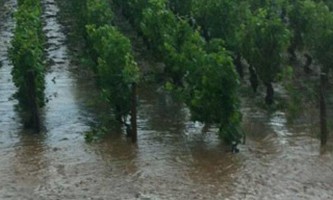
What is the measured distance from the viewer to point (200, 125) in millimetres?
19516

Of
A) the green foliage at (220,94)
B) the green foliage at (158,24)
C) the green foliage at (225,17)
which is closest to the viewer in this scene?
the green foliage at (220,94)

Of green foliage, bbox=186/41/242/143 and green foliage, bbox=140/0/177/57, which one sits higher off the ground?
green foliage, bbox=140/0/177/57

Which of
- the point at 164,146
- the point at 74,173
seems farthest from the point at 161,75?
the point at 74,173

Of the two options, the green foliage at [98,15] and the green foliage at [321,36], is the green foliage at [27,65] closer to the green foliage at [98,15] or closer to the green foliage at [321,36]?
the green foliage at [98,15]

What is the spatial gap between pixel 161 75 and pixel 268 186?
356 inches

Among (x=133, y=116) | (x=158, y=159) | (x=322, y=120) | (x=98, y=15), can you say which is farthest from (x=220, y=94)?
(x=98, y=15)

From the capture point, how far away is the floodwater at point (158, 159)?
15.4 metres

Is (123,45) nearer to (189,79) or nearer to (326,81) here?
(189,79)

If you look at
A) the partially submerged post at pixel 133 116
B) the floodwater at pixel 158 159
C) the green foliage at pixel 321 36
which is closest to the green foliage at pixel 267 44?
the floodwater at pixel 158 159

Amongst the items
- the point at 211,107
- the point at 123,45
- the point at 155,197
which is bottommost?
the point at 155,197

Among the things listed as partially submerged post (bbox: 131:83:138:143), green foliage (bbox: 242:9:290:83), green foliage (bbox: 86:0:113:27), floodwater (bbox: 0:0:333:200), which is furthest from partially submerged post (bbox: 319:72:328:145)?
green foliage (bbox: 86:0:113:27)

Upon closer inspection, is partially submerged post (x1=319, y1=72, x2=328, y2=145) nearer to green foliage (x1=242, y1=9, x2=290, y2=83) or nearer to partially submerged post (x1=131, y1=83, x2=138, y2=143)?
green foliage (x1=242, y1=9, x2=290, y2=83)

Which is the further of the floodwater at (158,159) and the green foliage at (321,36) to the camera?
the green foliage at (321,36)

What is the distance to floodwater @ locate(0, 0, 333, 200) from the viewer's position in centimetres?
1539
